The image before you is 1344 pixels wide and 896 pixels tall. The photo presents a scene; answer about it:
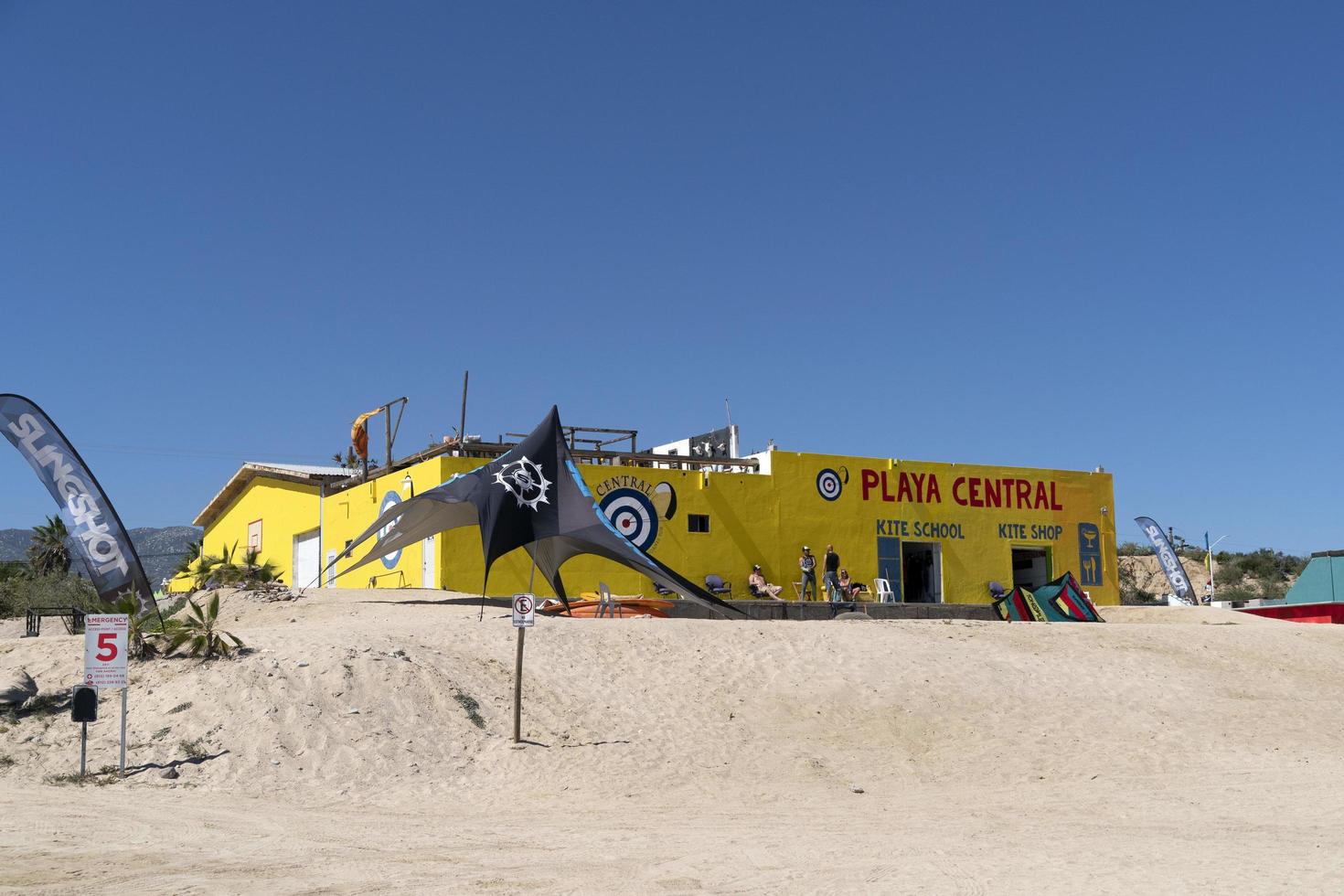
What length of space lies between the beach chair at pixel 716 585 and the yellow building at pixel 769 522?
0.98 ft

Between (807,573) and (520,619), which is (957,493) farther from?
(520,619)

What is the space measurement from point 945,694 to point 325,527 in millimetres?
18450

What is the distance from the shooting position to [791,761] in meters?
14.9

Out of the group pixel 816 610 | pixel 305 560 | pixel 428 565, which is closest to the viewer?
pixel 816 610

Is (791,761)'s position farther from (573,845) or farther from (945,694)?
(573,845)

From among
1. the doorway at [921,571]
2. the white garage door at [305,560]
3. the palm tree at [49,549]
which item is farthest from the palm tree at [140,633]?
the palm tree at [49,549]

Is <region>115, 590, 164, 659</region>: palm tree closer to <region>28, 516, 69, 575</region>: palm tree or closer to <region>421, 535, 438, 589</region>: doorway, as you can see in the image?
<region>421, 535, 438, 589</region>: doorway

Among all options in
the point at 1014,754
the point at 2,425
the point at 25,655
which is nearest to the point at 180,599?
the point at 2,425

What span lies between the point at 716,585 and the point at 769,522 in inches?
87.6

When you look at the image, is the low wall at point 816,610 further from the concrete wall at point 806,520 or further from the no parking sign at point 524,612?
the no parking sign at point 524,612

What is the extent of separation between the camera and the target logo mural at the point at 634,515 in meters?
27.9

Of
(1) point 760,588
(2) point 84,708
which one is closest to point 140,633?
(2) point 84,708

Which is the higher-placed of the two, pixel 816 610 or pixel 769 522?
pixel 769 522

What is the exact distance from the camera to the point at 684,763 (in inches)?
570
